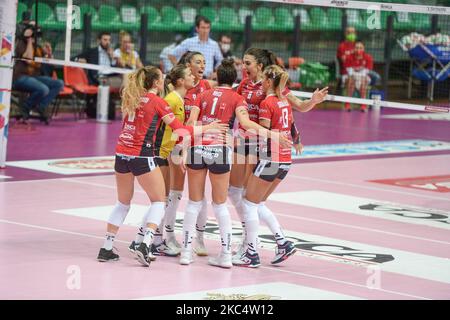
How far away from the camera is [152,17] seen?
27.1m

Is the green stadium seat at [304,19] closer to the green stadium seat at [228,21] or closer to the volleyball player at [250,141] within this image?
the green stadium seat at [228,21]

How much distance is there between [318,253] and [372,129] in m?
12.3

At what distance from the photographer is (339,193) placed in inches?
588

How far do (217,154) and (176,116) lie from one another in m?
0.74

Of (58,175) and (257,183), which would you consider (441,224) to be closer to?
(257,183)

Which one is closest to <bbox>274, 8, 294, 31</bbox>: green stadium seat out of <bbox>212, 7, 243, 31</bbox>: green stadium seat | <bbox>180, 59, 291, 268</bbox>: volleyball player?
<bbox>212, 7, 243, 31</bbox>: green stadium seat

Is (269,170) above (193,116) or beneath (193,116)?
beneath

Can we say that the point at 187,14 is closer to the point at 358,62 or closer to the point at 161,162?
the point at 358,62

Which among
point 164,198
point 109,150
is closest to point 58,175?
point 109,150

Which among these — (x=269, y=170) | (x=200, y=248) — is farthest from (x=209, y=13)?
(x=269, y=170)

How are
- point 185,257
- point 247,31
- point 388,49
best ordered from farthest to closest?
point 388,49 → point 247,31 → point 185,257

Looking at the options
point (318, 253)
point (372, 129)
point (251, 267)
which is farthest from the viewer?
point (372, 129)

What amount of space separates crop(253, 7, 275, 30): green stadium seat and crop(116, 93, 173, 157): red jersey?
1890 cm

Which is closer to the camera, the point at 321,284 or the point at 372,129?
the point at 321,284
